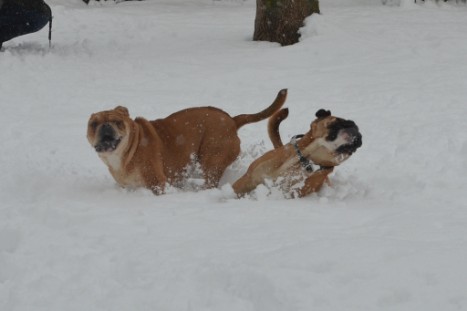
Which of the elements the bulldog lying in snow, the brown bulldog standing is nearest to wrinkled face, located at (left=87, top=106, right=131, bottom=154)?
the brown bulldog standing

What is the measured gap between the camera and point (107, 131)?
5.51 m

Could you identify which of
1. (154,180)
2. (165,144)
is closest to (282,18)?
(165,144)

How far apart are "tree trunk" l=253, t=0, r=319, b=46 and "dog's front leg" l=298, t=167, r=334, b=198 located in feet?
22.6

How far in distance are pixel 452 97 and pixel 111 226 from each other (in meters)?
5.64

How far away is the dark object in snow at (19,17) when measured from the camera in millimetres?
11836

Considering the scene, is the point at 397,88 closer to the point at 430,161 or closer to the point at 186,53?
the point at 430,161

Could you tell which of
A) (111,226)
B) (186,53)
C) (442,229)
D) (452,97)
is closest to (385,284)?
(442,229)

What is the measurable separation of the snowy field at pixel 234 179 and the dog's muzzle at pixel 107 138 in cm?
39

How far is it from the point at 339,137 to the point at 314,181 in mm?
400

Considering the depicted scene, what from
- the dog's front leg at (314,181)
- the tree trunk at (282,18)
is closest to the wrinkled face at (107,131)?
the dog's front leg at (314,181)

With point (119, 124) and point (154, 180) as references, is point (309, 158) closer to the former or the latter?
point (154, 180)

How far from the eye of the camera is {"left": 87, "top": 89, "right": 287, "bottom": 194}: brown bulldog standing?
5.59 m

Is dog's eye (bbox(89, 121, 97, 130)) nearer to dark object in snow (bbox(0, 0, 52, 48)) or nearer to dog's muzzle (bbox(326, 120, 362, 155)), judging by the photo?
dog's muzzle (bbox(326, 120, 362, 155))

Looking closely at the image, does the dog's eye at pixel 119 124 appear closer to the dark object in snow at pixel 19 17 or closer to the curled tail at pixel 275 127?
the curled tail at pixel 275 127
